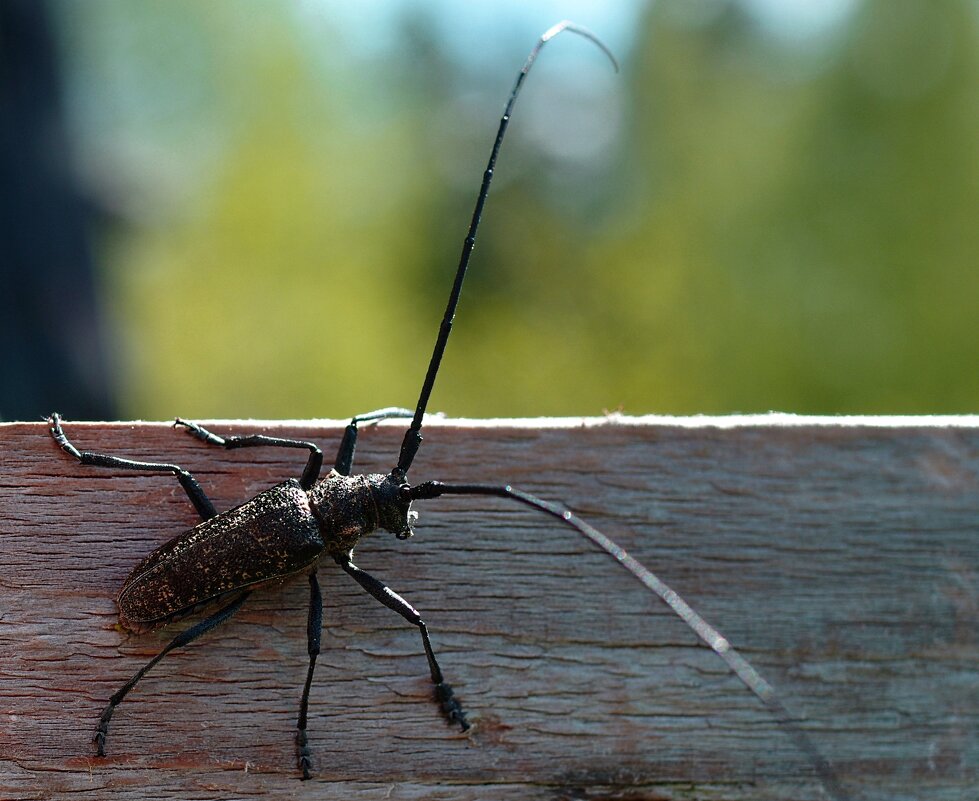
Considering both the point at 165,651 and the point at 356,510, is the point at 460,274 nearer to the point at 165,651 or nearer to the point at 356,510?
the point at 356,510

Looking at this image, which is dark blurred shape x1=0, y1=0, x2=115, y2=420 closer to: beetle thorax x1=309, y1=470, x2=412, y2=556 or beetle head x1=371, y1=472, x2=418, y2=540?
beetle thorax x1=309, y1=470, x2=412, y2=556

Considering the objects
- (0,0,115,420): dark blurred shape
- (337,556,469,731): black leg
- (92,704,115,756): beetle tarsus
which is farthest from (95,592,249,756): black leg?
(0,0,115,420): dark blurred shape

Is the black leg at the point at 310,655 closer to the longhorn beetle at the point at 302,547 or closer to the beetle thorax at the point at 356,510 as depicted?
the longhorn beetle at the point at 302,547

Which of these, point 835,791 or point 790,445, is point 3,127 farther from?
point 835,791

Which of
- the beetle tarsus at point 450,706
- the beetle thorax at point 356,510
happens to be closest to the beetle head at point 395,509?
Answer: the beetle thorax at point 356,510

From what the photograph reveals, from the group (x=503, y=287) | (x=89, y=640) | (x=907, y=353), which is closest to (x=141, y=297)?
(x=503, y=287)

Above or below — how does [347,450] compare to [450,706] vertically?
above

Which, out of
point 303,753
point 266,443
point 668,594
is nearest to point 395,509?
point 266,443
